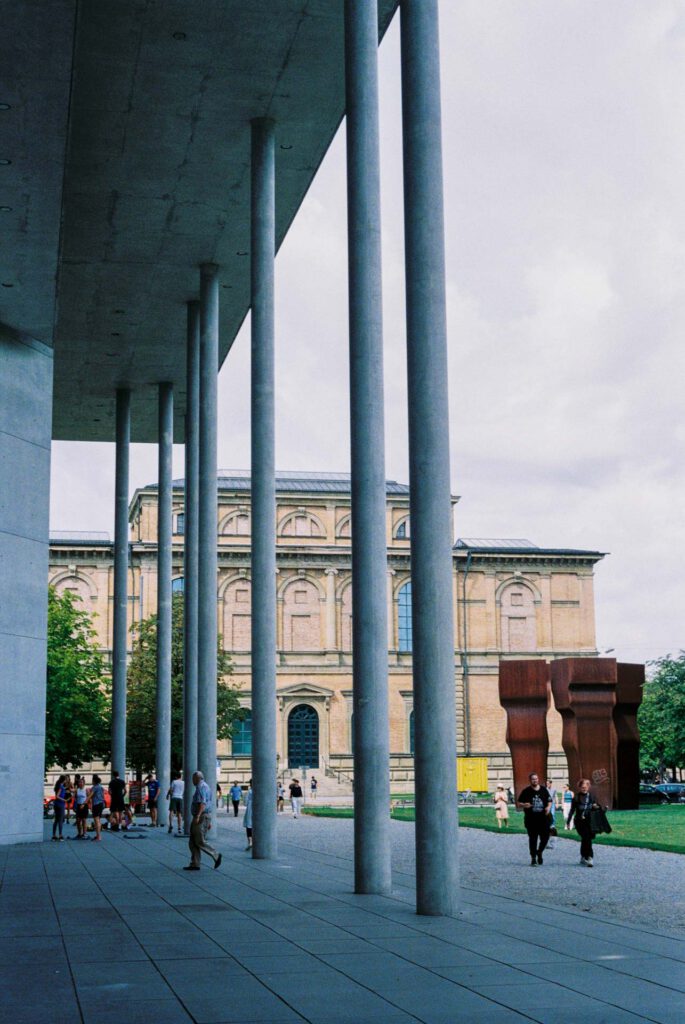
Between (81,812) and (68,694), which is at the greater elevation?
(68,694)

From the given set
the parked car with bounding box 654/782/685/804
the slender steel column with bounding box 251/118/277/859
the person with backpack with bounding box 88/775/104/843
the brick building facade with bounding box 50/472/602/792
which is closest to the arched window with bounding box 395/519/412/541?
the brick building facade with bounding box 50/472/602/792

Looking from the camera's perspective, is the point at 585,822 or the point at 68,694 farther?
the point at 68,694

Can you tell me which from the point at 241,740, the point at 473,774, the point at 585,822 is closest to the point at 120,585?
the point at 585,822

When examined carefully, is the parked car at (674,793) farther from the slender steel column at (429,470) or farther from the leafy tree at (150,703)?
the slender steel column at (429,470)

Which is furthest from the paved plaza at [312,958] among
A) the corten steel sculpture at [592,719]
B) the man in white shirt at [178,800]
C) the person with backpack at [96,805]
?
the corten steel sculpture at [592,719]

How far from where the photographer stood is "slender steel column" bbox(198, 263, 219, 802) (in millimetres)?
27281

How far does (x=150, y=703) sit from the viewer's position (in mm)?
53125

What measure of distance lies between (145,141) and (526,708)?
23.0 metres

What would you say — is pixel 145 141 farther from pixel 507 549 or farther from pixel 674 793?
pixel 507 549

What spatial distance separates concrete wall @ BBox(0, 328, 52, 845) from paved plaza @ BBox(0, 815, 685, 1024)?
9.53 m

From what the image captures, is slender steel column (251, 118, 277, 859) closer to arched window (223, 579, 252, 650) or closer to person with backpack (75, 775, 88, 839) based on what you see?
person with backpack (75, 775, 88, 839)

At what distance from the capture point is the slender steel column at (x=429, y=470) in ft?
44.1

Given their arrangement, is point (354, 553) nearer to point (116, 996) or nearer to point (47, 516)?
point (116, 996)

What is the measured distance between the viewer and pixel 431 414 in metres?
13.9
